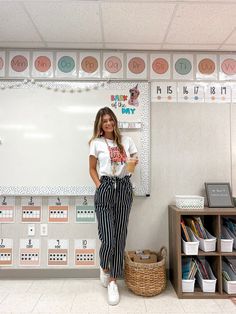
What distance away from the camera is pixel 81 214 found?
2.59 meters

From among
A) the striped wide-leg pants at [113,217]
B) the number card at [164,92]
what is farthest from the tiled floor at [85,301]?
the number card at [164,92]

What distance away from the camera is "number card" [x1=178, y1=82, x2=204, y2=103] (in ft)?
8.64

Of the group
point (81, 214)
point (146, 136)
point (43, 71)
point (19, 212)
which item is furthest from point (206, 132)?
point (19, 212)

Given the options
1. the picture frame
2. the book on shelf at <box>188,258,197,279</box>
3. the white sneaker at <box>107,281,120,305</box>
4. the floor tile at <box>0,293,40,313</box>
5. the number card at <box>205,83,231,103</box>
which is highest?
the number card at <box>205,83,231,103</box>

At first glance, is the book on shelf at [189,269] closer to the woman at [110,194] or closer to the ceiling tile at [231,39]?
the woman at [110,194]

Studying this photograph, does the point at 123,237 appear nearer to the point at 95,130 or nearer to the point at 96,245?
the point at 96,245

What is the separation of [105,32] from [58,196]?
60.8 inches

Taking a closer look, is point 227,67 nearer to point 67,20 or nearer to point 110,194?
point 67,20

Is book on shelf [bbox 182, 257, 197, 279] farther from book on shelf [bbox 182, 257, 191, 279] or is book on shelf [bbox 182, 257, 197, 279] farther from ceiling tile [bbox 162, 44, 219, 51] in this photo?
ceiling tile [bbox 162, 44, 219, 51]

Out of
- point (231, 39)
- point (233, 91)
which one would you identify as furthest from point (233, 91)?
point (231, 39)

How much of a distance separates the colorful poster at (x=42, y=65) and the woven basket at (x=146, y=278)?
6.28 feet

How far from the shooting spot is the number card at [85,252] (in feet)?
8.42

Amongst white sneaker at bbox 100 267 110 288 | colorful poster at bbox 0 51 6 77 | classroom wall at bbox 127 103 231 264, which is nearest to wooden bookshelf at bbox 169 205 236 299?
classroom wall at bbox 127 103 231 264

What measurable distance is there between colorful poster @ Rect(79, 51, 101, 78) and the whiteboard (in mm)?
102
